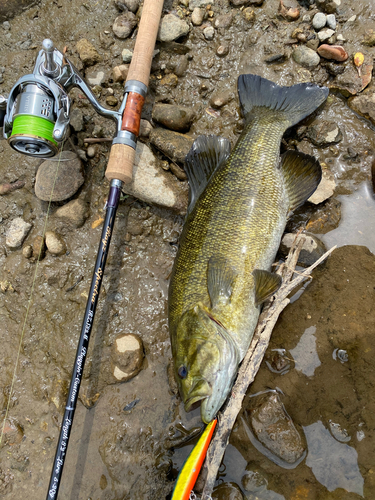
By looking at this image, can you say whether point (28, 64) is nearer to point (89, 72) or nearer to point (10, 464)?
point (89, 72)

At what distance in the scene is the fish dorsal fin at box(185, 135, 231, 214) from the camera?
3338 mm

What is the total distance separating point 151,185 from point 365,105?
2.61 metres

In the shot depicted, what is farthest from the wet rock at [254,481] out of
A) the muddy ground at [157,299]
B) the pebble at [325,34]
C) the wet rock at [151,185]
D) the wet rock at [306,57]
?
the pebble at [325,34]

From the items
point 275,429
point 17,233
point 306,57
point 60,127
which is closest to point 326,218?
point 306,57

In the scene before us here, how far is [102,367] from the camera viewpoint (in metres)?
3.47

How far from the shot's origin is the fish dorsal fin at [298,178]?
3.30 m

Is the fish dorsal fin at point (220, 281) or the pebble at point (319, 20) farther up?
the pebble at point (319, 20)

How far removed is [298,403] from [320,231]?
184 cm

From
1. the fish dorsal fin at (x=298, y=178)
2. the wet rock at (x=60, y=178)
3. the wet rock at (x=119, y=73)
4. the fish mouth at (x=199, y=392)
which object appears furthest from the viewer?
the wet rock at (x=119, y=73)

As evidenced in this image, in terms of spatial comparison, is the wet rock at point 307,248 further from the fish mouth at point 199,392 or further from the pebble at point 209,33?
the pebble at point 209,33

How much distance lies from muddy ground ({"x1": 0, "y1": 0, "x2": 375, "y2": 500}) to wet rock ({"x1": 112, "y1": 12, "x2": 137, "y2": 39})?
0.08m

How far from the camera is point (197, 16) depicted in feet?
13.0

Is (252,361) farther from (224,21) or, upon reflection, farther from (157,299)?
(224,21)

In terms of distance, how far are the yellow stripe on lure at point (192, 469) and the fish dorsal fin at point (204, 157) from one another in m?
2.30
